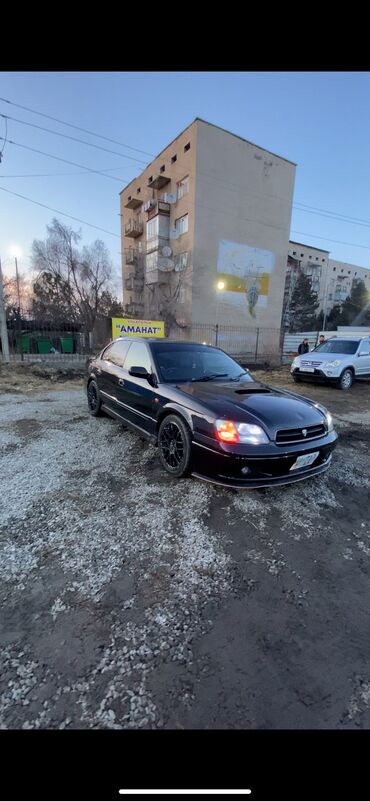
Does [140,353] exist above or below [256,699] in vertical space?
above

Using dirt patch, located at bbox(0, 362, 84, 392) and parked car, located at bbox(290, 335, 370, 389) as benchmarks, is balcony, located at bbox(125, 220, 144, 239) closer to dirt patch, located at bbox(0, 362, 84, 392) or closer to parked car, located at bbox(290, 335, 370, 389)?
dirt patch, located at bbox(0, 362, 84, 392)

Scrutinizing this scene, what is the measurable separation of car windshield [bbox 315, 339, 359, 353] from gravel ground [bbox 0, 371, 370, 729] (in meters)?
7.48

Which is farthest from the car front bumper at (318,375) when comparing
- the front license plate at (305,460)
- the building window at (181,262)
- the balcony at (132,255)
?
the balcony at (132,255)

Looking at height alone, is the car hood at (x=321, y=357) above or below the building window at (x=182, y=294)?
below

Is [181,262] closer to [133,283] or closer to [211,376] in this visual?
[133,283]

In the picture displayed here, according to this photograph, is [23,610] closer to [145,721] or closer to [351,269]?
[145,721]

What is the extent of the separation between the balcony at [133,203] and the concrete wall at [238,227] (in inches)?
378

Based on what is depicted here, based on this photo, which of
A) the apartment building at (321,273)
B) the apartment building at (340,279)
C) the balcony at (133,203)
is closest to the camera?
the balcony at (133,203)

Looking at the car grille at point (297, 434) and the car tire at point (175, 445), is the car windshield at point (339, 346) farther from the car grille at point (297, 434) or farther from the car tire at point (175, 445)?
the car tire at point (175, 445)

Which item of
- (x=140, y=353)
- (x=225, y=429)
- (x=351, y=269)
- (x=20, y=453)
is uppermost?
(x=351, y=269)

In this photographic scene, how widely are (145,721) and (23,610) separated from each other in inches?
35.8

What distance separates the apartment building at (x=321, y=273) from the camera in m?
45.4

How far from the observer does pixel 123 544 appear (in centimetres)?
232
